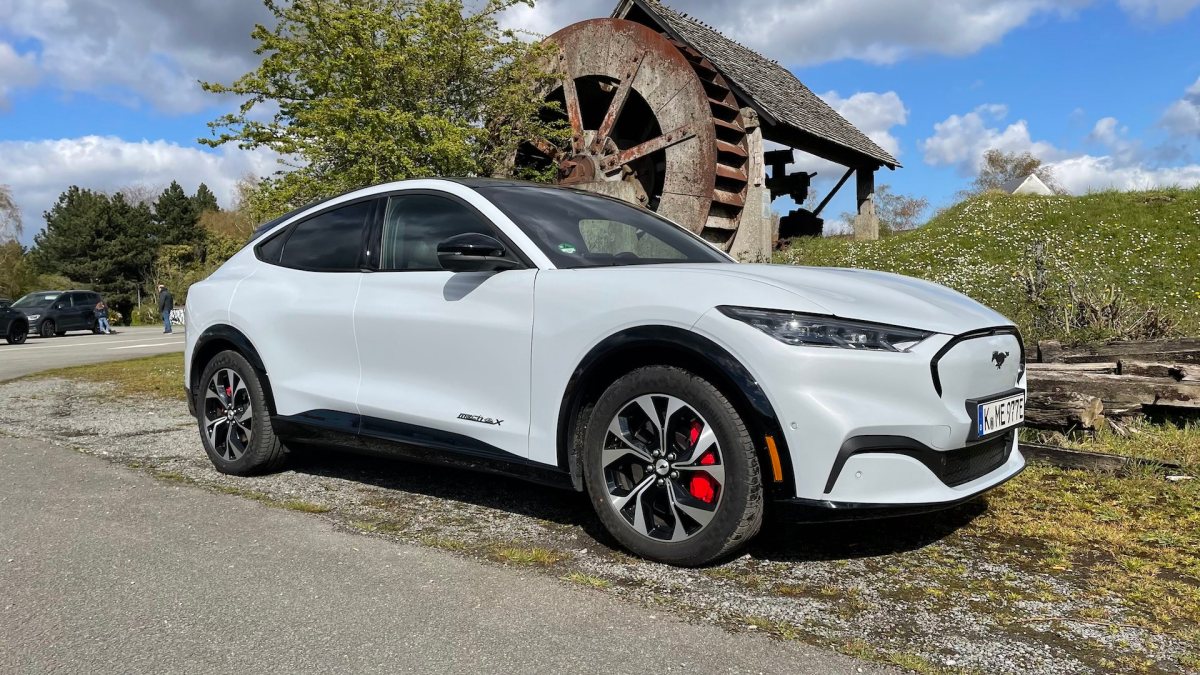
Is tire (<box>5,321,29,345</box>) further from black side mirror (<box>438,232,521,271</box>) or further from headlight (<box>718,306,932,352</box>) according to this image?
headlight (<box>718,306,932,352</box>)

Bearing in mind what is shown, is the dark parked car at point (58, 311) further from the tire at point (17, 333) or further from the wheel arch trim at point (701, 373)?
the wheel arch trim at point (701, 373)

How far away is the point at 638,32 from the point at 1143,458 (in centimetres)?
1188

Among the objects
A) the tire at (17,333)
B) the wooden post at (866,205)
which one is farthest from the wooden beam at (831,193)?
the tire at (17,333)

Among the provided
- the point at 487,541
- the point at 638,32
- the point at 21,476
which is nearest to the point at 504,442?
the point at 487,541

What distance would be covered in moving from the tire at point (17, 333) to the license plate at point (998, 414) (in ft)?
93.9

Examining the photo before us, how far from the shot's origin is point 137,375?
1136 cm

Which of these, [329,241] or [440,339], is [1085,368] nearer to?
[440,339]

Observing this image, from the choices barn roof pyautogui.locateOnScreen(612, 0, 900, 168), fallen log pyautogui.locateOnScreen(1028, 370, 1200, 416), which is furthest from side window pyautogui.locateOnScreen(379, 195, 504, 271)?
barn roof pyautogui.locateOnScreen(612, 0, 900, 168)

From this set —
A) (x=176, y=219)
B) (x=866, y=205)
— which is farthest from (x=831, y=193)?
(x=176, y=219)

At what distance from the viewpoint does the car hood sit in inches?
120

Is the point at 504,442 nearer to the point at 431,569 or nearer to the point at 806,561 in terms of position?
the point at 431,569

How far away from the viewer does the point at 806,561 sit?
3332mm

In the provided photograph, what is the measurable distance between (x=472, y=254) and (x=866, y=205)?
17.3 metres

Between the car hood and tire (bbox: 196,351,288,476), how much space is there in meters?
2.67
